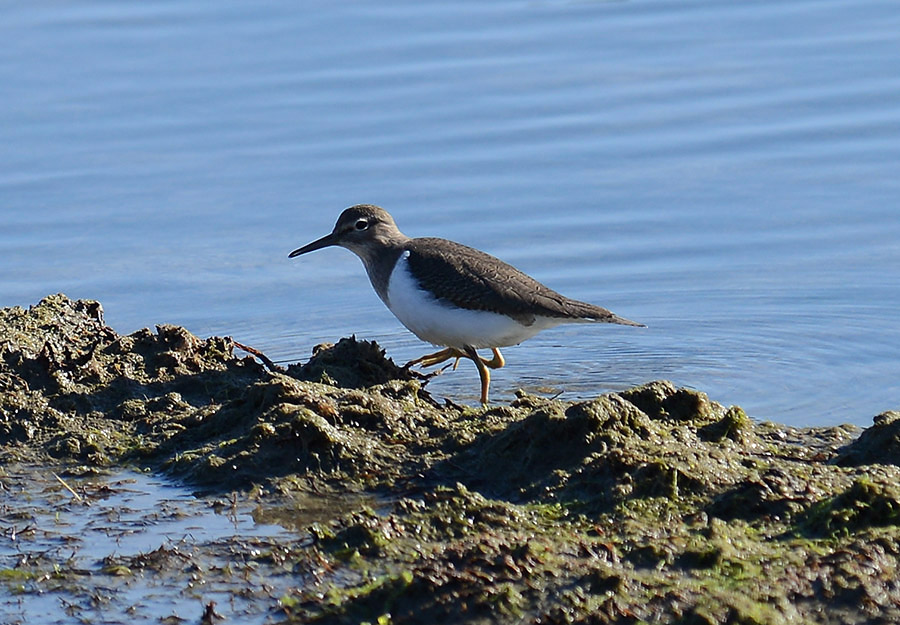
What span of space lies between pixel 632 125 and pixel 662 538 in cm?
782

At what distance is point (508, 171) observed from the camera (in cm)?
1167

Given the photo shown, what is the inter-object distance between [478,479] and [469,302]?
2.17 meters

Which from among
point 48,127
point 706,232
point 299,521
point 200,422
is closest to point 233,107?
point 48,127

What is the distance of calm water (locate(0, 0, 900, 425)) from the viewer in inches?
372

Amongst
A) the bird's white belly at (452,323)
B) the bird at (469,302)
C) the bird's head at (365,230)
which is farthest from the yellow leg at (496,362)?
the bird's head at (365,230)

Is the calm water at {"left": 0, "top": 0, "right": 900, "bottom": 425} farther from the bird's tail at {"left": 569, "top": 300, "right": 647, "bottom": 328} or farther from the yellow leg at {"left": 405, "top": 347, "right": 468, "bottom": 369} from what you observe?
the bird's tail at {"left": 569, "top": 300, "right": 647, "bottom": 328}

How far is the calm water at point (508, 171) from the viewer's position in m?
9.46

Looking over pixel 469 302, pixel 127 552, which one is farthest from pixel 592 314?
pixel 127 552

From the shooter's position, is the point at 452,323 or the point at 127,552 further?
the point at 452,323

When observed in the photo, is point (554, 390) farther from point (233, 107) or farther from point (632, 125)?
point (233, 107)

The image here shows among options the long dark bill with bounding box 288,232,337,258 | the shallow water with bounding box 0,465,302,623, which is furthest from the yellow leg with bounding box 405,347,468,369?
the shallow water with bounding box 0,465,302,623

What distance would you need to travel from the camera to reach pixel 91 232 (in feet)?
36.4

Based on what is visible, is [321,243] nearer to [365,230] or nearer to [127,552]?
[365,230]

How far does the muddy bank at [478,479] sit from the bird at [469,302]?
786mm
